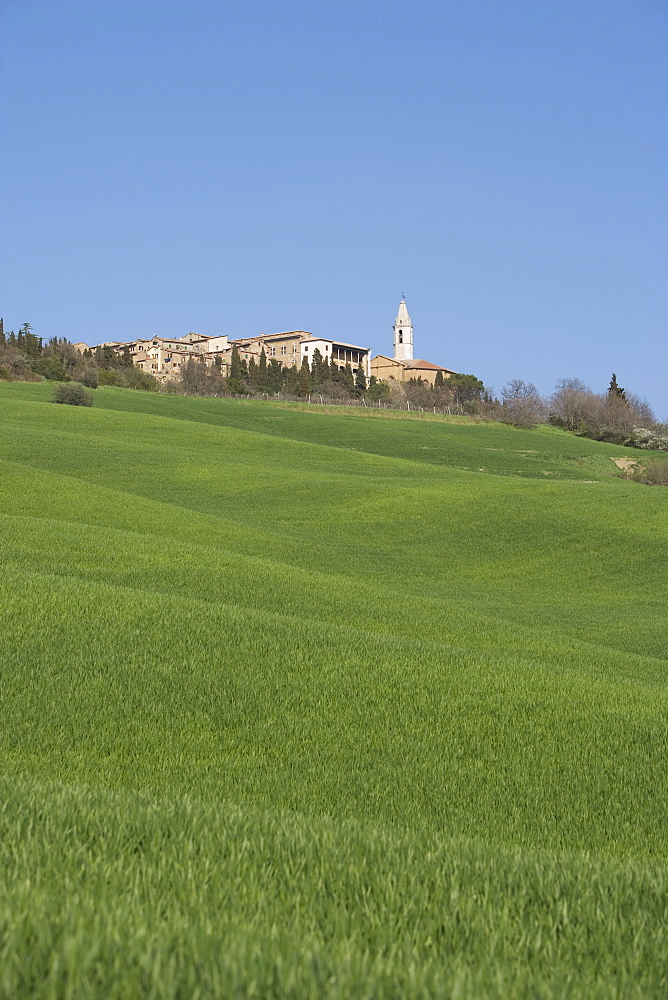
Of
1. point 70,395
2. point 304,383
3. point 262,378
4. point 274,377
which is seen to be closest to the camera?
point 70,395

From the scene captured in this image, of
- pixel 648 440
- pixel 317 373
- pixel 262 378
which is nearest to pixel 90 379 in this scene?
pixel 262 378

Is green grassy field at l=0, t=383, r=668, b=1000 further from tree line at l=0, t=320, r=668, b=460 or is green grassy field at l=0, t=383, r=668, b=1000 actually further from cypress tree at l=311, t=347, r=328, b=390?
cypress tree at l=311, t=347, r=328, b=390

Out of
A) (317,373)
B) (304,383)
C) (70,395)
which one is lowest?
(70,395)

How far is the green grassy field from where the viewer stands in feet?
8.90

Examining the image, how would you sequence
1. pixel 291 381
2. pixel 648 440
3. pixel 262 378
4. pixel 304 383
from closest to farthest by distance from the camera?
pixel 648 440
pixel 304 383
pixel 262 378
pixel 291 381

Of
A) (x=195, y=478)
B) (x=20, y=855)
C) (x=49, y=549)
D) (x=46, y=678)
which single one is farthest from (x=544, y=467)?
(x=20, y=855)

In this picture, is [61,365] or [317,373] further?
[317,373]

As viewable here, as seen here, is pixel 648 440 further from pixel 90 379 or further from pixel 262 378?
pixel 90 379

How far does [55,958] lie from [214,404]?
98538 millimetres

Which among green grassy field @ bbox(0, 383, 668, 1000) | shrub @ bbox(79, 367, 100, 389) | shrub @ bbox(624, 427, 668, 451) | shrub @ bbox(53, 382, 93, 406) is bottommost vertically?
green grassy field @ bbox(0, 383, 668, 1000)

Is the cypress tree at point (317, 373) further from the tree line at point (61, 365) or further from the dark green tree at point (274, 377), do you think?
the tree line at point (61, 365)

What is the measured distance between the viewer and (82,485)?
32594 mm

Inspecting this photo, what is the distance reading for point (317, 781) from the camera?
7.96m

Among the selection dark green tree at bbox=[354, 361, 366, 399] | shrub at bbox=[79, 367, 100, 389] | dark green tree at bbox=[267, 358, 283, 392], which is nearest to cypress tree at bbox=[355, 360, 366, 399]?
dark green tree at bbox=[354, 361, 366, 399]
